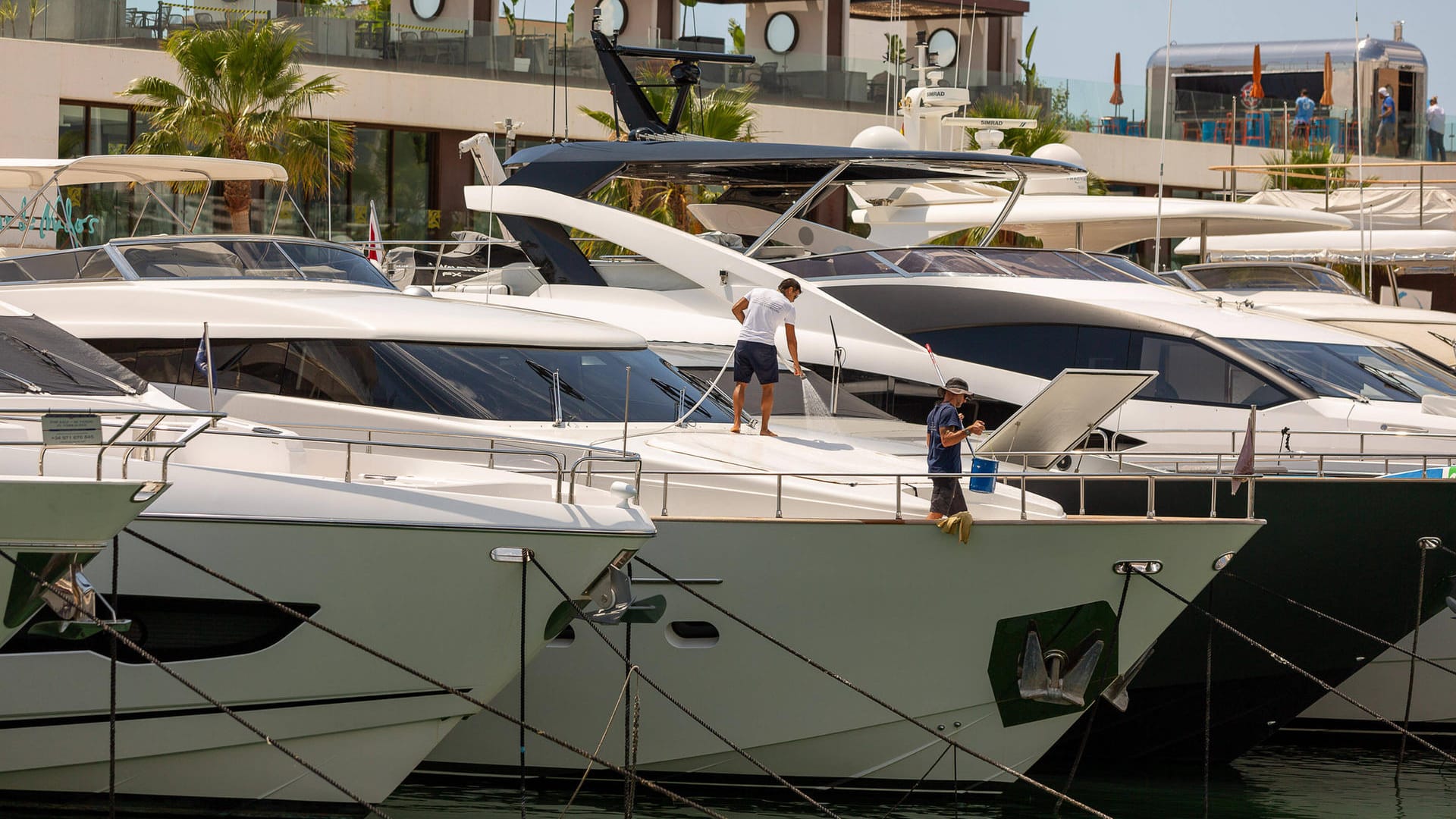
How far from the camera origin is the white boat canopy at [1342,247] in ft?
67.7

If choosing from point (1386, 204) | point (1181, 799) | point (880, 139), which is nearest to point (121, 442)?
point (1181, 799)

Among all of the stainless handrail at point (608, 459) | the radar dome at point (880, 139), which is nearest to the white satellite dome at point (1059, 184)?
the radar dome at point (880, 139)

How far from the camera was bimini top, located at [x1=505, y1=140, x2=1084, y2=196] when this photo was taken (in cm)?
1368

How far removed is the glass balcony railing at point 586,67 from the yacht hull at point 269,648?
14.1 metres

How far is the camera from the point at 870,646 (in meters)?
9.08

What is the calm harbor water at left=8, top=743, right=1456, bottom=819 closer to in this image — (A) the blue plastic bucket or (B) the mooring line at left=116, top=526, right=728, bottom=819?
(B) the mooring line at left=116, top=526, right=728, bottom=819

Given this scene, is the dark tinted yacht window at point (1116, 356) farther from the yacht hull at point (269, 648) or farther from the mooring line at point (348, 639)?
the mooring line at point (348, 639)

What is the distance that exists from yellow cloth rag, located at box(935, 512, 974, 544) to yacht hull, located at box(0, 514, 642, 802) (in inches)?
69.6

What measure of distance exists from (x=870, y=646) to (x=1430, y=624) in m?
4.92

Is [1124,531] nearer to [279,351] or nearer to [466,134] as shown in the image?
[279,351]

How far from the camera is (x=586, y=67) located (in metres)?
27.7

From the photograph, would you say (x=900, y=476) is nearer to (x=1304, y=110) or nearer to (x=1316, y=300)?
(x=1316, y=300)

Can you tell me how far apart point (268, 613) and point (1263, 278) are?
13000 millimetres

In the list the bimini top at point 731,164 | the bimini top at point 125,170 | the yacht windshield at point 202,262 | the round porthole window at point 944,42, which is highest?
→ the round porthole window at point 944,42
